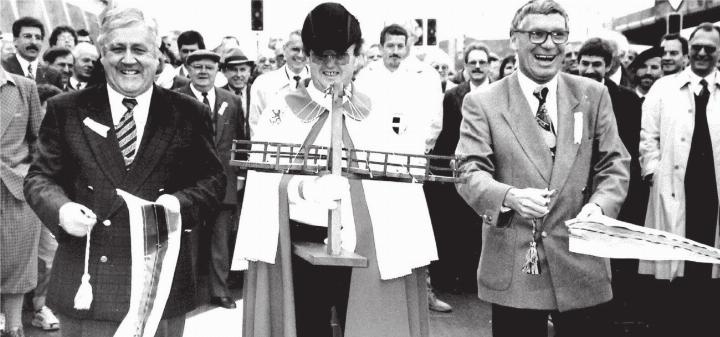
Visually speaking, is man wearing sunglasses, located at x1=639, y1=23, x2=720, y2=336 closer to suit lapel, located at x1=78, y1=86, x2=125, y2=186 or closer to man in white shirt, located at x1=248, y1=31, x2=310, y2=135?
man in white shirt, located at x1=248, y1=31, x2=310, y2=135

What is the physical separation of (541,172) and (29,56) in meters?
5.89

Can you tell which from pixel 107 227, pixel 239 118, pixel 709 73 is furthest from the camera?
pixel 239 118

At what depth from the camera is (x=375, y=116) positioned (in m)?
3.62

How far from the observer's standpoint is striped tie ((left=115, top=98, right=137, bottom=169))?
3.40 meters

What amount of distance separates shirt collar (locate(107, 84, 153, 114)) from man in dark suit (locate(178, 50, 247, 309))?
3.48 metres

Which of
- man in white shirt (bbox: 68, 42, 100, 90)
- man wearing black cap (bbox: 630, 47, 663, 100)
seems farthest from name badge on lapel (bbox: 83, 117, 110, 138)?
man wearing black cap (bbox: 630, 47, 663, 100)

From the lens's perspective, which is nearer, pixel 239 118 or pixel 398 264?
pixel 398 264

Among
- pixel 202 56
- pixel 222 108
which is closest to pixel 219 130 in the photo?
pixel 222 108

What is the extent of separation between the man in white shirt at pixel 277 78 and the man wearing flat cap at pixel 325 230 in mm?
3541

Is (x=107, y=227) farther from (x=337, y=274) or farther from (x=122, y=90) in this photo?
(x=337, y=274)

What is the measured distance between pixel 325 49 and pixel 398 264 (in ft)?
2.97

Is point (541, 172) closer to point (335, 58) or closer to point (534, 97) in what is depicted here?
point (534, 97)

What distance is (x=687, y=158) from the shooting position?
6.12 m

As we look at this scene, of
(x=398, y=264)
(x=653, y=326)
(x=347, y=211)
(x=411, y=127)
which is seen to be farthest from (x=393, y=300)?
(x=653, y=326)
